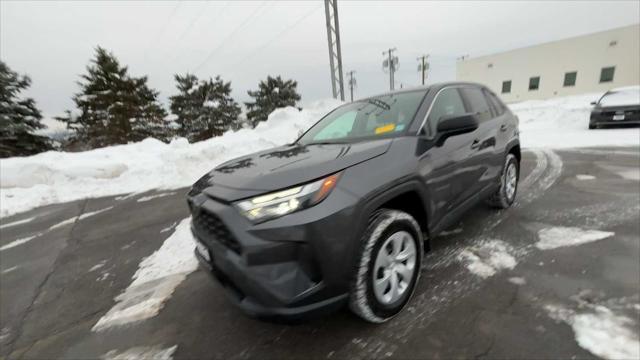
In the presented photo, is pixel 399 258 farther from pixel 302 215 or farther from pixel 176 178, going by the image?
pixel 176 178

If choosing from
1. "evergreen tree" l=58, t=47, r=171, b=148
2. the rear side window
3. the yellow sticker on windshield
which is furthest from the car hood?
"evergreen tree" l=58, t=47, r=171, b=148

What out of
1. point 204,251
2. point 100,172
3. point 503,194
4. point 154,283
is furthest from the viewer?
point 100,172

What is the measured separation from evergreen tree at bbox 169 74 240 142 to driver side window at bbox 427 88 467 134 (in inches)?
1474

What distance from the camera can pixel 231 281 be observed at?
72.8 inches

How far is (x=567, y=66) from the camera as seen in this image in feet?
96.2

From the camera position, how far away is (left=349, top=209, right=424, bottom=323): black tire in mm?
1836

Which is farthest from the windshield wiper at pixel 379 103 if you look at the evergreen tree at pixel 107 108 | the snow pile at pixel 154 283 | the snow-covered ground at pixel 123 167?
the evergreen tree at pixel 107 108

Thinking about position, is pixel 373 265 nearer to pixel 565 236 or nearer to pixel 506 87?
pixel 565 236

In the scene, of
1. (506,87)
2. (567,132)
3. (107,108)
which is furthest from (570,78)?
(107,108)

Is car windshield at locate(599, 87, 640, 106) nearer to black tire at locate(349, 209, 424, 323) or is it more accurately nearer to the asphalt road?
the asphalt road

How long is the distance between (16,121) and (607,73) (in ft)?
164

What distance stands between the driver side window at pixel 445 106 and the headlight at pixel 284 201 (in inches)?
49.7

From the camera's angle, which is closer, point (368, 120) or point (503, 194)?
point (368, 120)

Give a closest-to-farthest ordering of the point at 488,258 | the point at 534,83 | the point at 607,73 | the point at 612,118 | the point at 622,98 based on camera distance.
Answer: the point at 488,258 → the point at 612,118 → the point at 622,98 → the point at 607,73 → the point at 534,83
